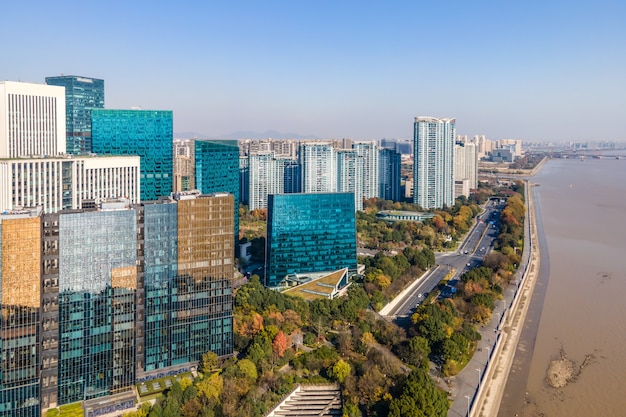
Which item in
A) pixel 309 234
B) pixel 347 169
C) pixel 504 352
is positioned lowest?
pixel 504 352

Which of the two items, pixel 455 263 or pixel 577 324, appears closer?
pixel 577 324

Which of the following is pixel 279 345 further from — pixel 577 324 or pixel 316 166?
pixel 316 166

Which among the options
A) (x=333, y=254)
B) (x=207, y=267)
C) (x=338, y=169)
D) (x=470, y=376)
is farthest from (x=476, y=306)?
(x=338, y=169)

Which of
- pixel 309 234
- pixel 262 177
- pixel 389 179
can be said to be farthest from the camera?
pixel 389 179

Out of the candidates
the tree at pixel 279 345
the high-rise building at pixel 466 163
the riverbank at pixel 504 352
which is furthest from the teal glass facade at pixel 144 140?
the high-rise building at pixel 466 163

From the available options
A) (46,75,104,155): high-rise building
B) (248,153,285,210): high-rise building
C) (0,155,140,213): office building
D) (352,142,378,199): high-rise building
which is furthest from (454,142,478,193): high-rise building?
(0,155,140,213): office building

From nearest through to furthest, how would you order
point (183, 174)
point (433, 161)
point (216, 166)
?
point (216, 166)
point (183, 174)
point (433, 161)

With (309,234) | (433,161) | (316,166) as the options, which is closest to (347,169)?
(316,166)
